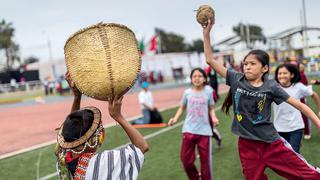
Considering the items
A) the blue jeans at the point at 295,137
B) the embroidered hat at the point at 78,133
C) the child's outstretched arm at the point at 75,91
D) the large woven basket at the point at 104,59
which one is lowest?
the blue jeans at the point at 295,137

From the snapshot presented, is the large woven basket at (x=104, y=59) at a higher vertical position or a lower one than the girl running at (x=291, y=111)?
higher

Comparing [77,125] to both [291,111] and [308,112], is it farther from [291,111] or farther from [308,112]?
[291,111]

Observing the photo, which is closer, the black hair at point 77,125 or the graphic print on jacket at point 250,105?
the black hair at point 77,125

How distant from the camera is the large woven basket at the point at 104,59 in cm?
277

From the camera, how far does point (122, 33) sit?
284 centimetres

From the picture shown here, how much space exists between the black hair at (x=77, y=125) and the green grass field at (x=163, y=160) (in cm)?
375

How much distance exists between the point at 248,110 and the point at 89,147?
6.55ft

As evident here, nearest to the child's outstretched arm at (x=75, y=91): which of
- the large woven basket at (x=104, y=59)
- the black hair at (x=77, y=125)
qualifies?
the large woven basket at (x=104, y=59)

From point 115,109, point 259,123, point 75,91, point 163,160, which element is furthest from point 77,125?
point 163,160

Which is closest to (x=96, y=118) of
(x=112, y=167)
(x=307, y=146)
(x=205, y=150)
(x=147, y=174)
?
(x=112, y=167)

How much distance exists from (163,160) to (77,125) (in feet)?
15.9

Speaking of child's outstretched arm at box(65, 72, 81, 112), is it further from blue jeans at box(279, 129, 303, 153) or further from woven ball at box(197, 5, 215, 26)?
blue jeans at box(279, 129, 303, 153)

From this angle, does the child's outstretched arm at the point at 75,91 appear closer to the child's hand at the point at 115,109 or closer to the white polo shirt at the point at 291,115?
the child's hand at the point at 115,109

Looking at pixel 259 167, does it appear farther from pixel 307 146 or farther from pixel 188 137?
pixel 307 146
